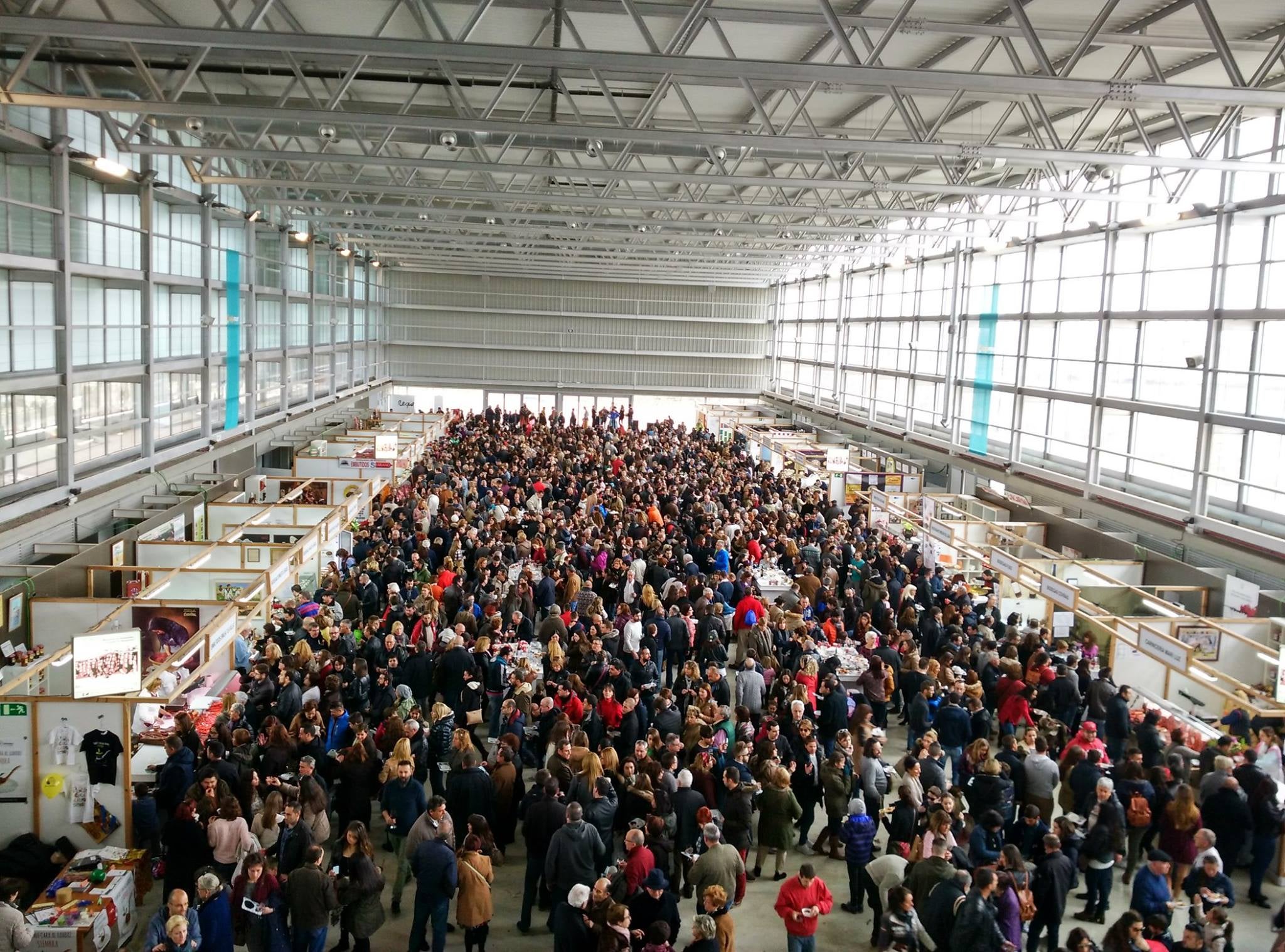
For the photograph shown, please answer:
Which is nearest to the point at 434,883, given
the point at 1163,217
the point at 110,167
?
the point at 110,167

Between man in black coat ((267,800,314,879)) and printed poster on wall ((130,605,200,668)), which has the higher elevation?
printed poster on wall ((130,605,200,668))

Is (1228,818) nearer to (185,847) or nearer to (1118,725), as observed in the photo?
(1118,725)

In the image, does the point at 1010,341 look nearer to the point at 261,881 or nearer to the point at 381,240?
the point at 381,240

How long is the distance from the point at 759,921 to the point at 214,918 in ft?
14.0

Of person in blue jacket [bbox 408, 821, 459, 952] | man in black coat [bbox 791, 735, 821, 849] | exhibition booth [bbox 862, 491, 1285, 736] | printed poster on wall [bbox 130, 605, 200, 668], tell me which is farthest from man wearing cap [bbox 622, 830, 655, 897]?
printed poster on wall [bbox 130, 605, 200, 668]

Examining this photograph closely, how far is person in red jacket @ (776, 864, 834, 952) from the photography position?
6.93 metres

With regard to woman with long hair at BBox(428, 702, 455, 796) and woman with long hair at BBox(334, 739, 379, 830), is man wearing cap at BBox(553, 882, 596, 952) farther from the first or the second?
woman with long hair at BBox(428, 702, 455, 796)

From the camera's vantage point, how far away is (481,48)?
368 inches

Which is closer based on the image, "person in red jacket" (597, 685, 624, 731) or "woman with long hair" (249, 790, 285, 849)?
"woman with long hair" (249, 790, 285, 849)

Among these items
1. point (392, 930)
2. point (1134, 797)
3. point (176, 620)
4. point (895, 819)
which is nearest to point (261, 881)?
point (392, 930)

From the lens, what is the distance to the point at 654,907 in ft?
21.7

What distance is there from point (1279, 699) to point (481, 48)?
10361 millimetres

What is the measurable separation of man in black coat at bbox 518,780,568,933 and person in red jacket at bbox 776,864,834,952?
1815 millimetres

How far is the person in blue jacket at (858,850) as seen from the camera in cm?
784
